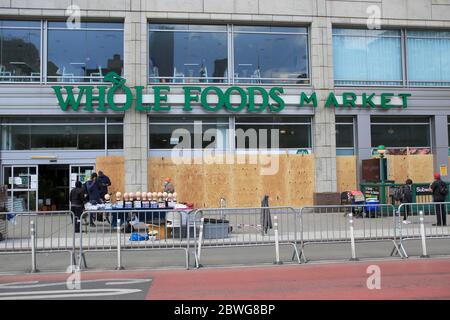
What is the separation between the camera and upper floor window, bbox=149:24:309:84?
21.6m

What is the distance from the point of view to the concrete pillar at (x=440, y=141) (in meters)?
22.8

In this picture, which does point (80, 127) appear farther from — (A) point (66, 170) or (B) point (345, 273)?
(B) point (345, 273)

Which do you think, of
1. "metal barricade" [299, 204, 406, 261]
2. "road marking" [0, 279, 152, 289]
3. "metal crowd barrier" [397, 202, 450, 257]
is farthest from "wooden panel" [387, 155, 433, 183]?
"road marking" [0, 279, 152, 289]

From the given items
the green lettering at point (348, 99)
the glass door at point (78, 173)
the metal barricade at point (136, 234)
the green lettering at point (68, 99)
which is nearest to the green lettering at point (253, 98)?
the green lettering at point (348, 99)

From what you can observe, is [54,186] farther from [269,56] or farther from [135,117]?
[269,56]

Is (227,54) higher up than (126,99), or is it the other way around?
(227,54)

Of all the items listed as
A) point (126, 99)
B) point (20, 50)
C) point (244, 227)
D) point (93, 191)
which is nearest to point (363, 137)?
point (126, 99)

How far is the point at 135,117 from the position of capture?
20.9m

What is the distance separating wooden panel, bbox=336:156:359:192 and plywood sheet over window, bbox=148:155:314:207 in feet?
4.49

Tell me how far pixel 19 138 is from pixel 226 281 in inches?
620

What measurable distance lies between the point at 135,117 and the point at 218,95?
147 inches

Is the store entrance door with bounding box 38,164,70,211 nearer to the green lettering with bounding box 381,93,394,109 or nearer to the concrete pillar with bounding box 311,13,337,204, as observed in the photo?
the concrete pillar with bounding box 311,13,337,204

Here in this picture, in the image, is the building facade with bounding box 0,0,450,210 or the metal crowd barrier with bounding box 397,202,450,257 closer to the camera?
the metal crowd barrier with bounding box 397,202,450,257

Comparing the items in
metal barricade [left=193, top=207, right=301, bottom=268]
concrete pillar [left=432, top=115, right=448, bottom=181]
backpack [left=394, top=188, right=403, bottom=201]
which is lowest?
metal barricade [left=193, top=207, right=301, bottom=268]
